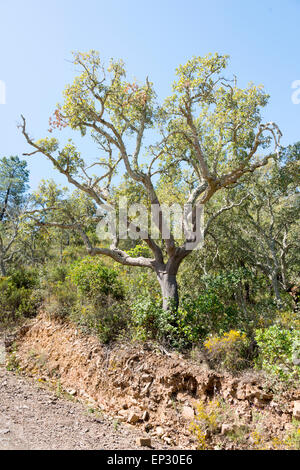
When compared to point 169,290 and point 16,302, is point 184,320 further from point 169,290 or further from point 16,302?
point 16,302

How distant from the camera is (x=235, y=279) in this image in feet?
25.8

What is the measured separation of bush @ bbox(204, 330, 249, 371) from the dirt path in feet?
6.35

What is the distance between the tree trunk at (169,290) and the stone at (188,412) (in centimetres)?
227

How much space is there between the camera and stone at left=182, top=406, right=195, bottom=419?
556 centimetres

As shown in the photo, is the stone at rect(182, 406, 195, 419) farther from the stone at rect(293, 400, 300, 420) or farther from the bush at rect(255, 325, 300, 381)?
the stone at rect(293, 400, 300, 420)

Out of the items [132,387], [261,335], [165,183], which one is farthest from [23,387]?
[165,183]

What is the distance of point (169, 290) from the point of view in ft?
25.9

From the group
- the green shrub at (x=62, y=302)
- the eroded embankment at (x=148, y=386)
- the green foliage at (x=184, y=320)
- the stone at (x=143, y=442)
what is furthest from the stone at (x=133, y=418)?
the green shrub at (x=62, y=302)

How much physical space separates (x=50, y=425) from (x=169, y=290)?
3996mm

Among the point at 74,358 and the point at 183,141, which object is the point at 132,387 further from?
the point at 183,141

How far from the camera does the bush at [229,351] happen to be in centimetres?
599

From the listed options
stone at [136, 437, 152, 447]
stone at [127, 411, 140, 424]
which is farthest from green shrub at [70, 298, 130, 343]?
stone at [136, 437, 152, 447]

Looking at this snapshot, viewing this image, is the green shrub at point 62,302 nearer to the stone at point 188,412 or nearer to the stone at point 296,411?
the stone at point 188,412

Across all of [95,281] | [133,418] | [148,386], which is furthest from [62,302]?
[133,418]
